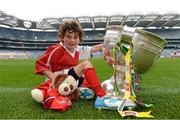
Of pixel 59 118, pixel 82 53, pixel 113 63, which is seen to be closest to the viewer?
pixel 59 118

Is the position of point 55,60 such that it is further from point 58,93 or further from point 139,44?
point 139,44

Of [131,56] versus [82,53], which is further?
[82,53]

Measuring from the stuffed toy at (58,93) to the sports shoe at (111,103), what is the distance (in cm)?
26

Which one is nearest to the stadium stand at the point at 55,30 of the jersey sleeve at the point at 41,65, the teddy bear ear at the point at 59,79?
the jersey sleeve at the point at 41,65

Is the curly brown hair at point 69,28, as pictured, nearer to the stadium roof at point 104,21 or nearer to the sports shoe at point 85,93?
the sports shoe at point 85,93

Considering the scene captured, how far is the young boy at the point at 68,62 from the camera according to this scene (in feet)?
8.89

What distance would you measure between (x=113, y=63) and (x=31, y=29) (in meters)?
49.2

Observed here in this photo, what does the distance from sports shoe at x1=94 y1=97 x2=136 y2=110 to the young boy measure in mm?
94

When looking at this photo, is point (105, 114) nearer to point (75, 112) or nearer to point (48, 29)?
→ point (75, 112)

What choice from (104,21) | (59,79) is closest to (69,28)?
(59,79)

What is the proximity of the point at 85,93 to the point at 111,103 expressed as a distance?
22.4 inches

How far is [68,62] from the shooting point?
2973mm

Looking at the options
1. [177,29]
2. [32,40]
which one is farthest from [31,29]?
[177,29]

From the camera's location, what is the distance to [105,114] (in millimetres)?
2369
